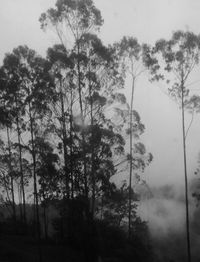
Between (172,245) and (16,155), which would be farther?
(172,245)

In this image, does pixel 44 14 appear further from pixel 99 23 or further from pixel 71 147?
pixel 71 147

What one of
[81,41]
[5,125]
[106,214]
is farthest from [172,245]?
[81,41]

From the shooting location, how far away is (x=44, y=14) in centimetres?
3253

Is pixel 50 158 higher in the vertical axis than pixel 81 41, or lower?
lower

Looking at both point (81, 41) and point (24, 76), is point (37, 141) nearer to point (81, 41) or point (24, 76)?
point (24, 76)

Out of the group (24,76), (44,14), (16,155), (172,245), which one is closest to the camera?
(44,14)

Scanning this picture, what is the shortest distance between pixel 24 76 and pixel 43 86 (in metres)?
1.91

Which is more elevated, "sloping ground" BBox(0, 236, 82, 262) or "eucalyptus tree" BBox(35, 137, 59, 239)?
"eucalyptus tree" BBox(35, 137, 59, 239)

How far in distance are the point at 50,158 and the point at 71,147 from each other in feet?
5.64

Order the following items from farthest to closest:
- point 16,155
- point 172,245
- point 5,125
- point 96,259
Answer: point 172,245, point 16,155, point 5,125, point 96,259

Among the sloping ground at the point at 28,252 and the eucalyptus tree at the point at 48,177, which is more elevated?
the eucalyptus tree at the point at 48,177

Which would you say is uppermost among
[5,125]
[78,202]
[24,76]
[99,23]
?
[99,23]

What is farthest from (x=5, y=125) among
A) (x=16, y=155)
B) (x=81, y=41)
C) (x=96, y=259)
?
(x=96, y=259)

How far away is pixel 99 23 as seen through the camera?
104 feet
